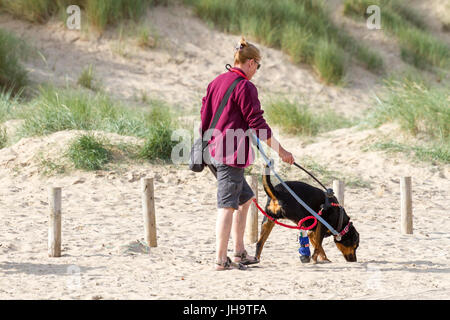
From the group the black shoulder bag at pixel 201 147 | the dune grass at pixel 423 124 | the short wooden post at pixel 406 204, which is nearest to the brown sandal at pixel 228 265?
the black shoulder bag at pixel 201 147

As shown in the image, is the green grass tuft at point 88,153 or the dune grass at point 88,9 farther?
the dune grass at point 88,9

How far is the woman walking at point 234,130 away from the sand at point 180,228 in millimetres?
548

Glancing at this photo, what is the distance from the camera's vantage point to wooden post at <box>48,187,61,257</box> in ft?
18.6

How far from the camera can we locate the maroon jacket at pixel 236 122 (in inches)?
188

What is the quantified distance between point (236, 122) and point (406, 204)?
105 inches

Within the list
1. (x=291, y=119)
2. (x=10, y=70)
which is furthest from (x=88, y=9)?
(x=291, y=119)

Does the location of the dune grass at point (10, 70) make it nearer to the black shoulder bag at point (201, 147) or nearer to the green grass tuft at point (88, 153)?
the green grass tuft at point (88, 153)

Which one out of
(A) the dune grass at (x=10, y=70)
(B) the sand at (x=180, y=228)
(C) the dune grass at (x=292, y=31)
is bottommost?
(B) the sand at (x=180, y=228)

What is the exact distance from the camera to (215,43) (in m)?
14.6

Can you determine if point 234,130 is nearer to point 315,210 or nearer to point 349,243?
point 315,210

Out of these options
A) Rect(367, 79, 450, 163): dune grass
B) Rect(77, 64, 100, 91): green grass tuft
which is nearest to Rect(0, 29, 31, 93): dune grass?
Rect(77, 64, 100, 91): green grass tuft

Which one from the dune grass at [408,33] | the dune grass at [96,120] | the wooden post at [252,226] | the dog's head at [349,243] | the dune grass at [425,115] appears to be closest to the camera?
the dog's head at [349,243]

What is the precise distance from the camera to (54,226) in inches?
224

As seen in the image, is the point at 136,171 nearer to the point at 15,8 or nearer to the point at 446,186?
the point at 446,186
